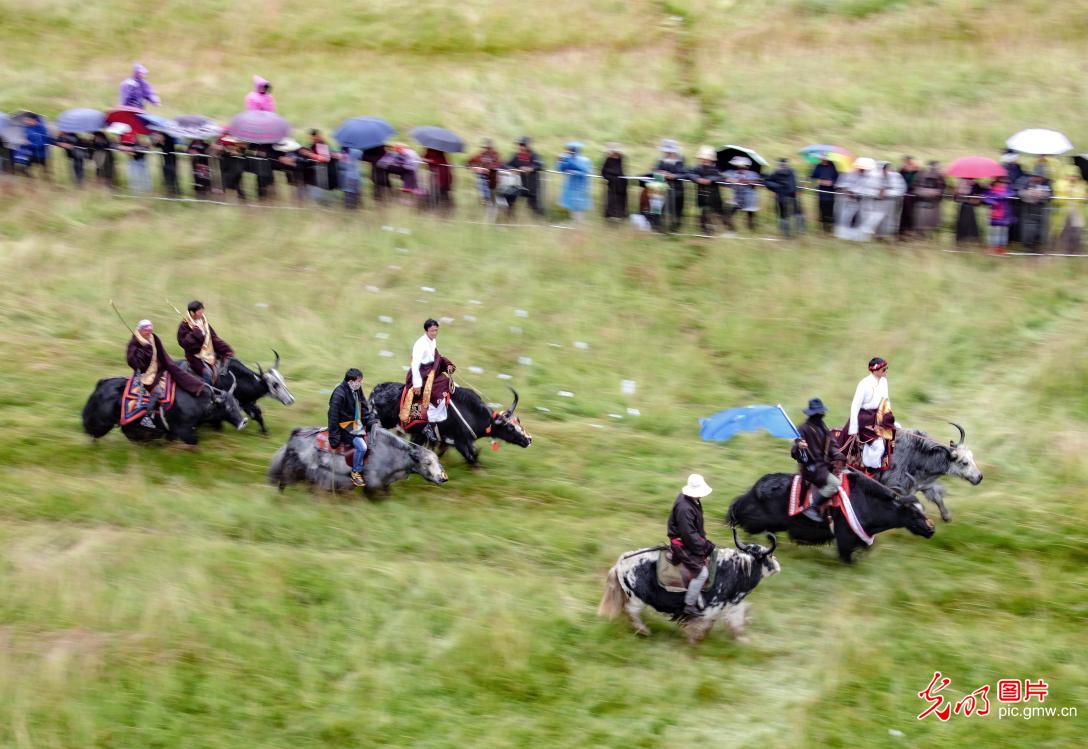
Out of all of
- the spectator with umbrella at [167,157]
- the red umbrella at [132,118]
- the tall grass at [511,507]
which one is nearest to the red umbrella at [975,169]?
the tall grass at [511,507]

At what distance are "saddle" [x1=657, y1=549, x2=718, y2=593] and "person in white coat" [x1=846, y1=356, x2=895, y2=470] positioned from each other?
3.53 metres

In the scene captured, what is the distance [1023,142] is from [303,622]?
1677 cm

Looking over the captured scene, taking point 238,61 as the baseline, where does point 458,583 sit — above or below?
below

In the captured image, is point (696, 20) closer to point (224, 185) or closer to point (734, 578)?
point (224, 185)

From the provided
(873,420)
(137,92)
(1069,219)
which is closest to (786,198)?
(1069,219)

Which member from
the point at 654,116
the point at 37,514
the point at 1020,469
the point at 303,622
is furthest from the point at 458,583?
the point at 654,116

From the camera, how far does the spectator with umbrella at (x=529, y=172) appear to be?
24.3 meters

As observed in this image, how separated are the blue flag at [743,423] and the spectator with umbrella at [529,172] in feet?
25.2

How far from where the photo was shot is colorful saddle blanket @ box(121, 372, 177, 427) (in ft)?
54.4

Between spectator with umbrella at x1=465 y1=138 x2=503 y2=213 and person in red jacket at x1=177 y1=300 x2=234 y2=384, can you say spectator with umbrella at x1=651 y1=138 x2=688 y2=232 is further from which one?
person in red jacket at x1=177 y1=300 x2=234 y2=384

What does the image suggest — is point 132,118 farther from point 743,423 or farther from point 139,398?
point 743,423

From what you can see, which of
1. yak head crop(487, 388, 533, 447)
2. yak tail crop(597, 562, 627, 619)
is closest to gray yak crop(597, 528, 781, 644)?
yak tail crop(597, 562, 627, 619)

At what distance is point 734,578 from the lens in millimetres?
13086

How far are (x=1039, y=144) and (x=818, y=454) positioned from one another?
12.0 m
